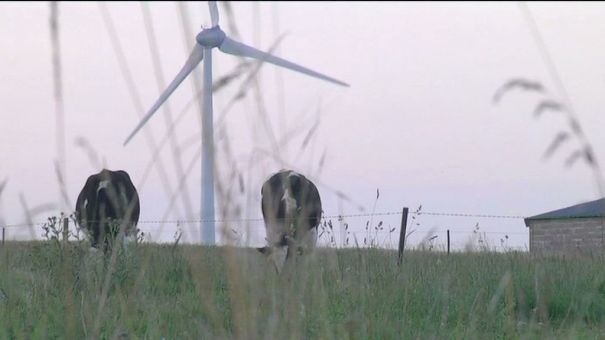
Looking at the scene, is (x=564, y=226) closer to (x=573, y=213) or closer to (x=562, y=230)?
(x=562, y=230)

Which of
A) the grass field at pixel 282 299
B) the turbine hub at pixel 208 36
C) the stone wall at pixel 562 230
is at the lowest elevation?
the grass field at pixel 282 299

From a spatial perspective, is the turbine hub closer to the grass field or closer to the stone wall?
the grass field

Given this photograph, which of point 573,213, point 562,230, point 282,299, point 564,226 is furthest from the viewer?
point 564,226

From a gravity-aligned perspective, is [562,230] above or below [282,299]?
above

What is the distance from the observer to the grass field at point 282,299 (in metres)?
3.00

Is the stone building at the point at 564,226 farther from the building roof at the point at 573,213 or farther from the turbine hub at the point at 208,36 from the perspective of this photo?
the turbine hub at the point at 208,36

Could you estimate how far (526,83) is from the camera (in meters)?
3.05

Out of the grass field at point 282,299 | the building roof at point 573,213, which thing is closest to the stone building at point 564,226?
the building roof at point 573,213

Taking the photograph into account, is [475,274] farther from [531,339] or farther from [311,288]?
[311,288]

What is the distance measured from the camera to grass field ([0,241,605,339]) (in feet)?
9.86

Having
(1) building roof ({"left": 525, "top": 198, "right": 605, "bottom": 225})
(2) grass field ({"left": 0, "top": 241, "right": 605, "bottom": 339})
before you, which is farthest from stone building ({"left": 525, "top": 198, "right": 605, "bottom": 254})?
(2) grass field ({"left": 0, "top": 241, "right": 605, "bottom": 339})

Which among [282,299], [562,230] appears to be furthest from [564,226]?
[282,299]

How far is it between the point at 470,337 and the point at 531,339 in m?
0.59

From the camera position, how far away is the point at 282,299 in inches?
132
